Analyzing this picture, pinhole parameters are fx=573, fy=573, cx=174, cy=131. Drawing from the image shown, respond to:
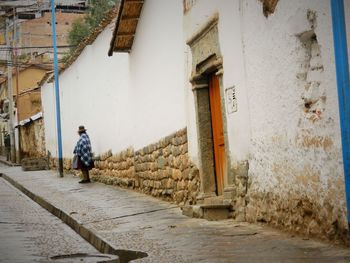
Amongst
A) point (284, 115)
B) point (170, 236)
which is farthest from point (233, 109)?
point (170, 236)

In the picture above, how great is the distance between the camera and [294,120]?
577 centimetres

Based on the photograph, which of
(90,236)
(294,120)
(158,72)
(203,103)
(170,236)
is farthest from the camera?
(158,72)

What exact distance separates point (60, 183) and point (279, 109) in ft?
35.0

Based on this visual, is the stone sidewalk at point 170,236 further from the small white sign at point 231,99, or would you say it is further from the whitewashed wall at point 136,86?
the whitewashed wall at point 136,86

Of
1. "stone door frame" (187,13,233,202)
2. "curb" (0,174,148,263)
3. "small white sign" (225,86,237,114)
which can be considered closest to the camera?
"curb" (0,174,148,263)

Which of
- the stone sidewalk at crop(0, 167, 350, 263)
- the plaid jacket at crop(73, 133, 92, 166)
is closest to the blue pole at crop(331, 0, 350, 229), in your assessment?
the stone sidewalk at crop(0, 167, 350, 263)

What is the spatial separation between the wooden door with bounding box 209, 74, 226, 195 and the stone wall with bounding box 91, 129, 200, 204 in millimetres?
423

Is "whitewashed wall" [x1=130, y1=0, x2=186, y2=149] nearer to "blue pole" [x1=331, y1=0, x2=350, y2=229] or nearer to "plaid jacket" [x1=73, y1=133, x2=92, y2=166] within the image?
"plaid jacket" [x1=73, y1=133, x2=92, y2=166]

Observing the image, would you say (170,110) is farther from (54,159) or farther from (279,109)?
(54,159)

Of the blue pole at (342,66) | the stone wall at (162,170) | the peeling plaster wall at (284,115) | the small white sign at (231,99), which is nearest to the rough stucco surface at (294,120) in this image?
the peeling plaster wall at (284,115)

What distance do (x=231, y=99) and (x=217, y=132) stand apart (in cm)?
118

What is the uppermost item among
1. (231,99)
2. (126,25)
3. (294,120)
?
(126,25)

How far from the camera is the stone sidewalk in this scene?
508 centimetres

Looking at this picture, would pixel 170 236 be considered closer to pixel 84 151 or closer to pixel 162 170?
pixel 162 170
